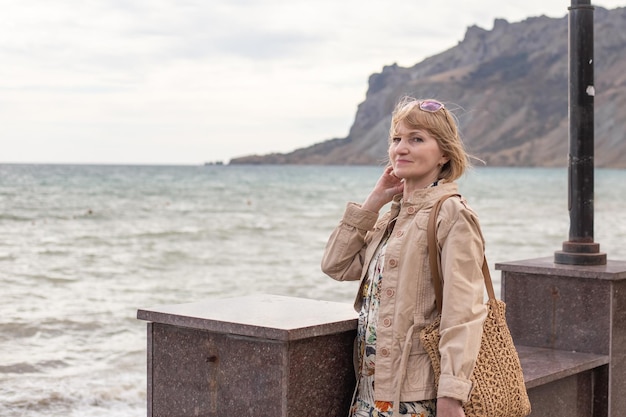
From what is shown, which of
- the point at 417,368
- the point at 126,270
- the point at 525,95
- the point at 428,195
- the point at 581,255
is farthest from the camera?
the point at 525,95

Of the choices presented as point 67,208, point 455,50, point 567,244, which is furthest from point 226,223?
point 455,50

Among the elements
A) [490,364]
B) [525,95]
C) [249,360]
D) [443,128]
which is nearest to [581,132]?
[443,128]

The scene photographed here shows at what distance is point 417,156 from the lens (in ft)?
10.8

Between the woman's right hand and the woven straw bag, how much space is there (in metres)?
0.41

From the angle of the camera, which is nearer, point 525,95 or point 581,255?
point 581,255

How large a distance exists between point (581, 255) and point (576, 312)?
1.18 ft

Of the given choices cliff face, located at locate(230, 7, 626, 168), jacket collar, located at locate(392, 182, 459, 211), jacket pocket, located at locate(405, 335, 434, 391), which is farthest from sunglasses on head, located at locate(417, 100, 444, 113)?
cliff face, located at locate(230, 7, 626, 168)

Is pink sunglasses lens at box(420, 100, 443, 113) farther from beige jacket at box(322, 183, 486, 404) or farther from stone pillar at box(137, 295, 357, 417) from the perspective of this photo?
stone pillar at box(137, 295, 357, 417)

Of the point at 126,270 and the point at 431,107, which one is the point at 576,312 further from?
the point at 126,270

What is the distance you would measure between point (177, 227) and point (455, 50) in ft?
561

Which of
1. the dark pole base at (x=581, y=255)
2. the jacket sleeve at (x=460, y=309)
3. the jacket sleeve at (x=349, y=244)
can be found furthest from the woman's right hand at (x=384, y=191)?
the dark pole base at (x=581, y=255)

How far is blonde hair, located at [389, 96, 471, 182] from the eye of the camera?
3.28 m

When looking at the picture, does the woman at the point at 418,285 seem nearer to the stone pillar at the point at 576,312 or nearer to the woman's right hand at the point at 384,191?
the woman's right hand at the point at 384,191

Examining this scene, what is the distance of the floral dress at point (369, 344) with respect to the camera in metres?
3.26
